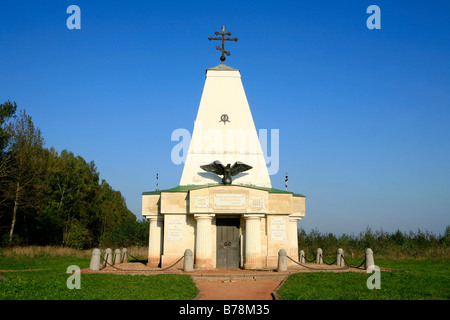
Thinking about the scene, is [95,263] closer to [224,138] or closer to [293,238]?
[224,138]

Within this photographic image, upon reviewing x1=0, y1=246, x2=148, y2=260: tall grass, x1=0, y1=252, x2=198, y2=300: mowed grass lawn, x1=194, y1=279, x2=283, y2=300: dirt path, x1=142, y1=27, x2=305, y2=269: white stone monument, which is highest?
x1=142, y1=27, x2=305, y2=269: white stone monument

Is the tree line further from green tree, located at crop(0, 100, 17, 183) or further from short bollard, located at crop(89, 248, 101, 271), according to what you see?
short bollard, located at crop(89, 248, 101, 271)

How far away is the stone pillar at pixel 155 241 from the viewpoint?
60.5 ft

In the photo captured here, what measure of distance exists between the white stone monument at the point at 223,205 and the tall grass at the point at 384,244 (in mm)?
10308

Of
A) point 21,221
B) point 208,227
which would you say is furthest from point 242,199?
point 21,221

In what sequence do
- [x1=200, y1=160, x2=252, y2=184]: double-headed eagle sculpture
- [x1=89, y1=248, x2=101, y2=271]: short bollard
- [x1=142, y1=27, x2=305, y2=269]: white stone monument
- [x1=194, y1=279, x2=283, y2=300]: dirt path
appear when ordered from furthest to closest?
1. [x1=200, y1=160, x2=252, y2=184]: double-headed eagle sculpture
2. [x1=142, y1=27, x2=305, y2=269]: white stone monument
3. [x1=89, y1=248, x2=101, y2=271]: short bollard
4. [x1=194, y1=279, x2=283, y2=300]: dirt path

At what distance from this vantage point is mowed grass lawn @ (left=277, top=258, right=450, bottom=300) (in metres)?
9.14

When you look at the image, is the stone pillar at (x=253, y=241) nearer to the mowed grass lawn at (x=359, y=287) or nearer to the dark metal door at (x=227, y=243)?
the dark metal door at (x=227, y=243)

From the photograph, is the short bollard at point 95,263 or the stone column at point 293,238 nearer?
the short bollard at point 95,263

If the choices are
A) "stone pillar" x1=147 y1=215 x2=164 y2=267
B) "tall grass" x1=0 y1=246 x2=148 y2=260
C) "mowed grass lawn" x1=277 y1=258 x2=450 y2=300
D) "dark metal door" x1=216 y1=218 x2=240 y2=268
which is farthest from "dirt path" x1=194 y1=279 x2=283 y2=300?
"tall grass" x1=0 y1=246 x2=148 y2=260

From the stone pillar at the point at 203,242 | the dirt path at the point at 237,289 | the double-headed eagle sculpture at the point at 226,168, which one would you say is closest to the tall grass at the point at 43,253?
the stone pillar at the point at 203,242

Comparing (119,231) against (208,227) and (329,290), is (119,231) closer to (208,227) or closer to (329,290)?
(208,227)
